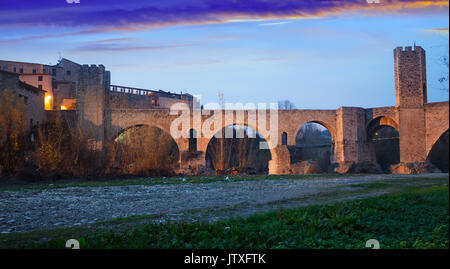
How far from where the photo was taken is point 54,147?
1661 cm

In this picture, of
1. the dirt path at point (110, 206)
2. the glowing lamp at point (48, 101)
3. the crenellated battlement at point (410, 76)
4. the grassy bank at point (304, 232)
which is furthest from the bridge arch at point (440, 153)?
the glowing lamp at point (48, 101)

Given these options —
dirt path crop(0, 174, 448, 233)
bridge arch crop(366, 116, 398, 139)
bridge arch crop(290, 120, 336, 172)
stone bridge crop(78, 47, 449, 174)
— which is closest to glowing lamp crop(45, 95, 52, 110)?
stone bridge crop(78, 47, 449, 174)

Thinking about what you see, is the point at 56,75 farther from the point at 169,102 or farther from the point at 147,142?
the point at 147,142

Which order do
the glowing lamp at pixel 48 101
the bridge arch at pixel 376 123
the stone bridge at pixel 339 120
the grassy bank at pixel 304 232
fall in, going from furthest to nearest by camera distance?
the glowing lamp at pixel 48 101, the bridge arch at pixel 376 123, the stone bridge at pixel 339 120, the grassy bank at pixel 304 232

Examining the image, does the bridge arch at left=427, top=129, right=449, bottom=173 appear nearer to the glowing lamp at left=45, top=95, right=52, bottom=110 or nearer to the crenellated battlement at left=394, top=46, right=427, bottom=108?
the crenellated battlement at left=394, top=46, right=427, bottom=108

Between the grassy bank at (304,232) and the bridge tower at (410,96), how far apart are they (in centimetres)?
1770

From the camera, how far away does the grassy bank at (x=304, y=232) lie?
4047 mm

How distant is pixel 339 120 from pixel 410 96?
4092mm

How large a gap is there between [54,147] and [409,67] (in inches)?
755

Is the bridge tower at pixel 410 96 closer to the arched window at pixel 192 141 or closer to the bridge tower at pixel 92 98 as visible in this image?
the arched window at pixel 192 141

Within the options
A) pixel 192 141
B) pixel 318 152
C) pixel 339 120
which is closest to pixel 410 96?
pixel 339 120

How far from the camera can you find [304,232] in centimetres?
464

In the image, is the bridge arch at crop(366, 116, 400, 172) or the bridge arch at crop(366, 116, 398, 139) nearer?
the bridge arch at crop(366, 116, 398, 139)

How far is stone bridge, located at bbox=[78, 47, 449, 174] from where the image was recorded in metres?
22.5
